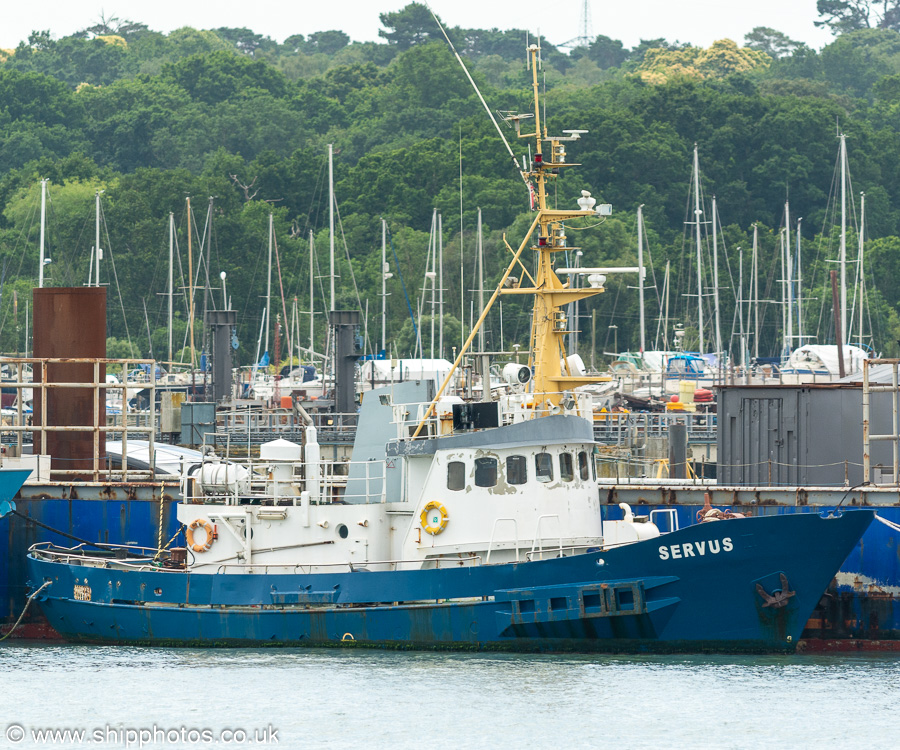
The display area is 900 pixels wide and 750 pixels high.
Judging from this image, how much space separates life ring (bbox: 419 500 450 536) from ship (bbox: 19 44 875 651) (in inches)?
1.0

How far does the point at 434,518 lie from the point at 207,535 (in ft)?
14.9

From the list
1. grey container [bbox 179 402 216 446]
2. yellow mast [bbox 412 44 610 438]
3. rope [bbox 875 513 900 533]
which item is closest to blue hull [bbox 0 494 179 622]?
yellow mast [bbox 412 44 610 438]

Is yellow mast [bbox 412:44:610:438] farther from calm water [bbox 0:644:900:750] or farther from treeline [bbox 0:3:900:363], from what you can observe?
treeline [bbox 0:3:900:363]

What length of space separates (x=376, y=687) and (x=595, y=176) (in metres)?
86.9

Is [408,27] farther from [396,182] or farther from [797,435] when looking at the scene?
[797,435]

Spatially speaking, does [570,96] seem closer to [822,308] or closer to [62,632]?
[822,308]

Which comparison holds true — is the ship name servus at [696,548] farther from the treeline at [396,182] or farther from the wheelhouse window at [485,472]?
the treeline at [396,182]

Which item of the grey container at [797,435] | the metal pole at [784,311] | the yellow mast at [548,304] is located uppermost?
the metal pole at [784,311]

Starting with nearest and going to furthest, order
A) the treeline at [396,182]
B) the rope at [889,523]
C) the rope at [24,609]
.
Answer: the rope at [889,523] → the rope at [24,609] → the treeline at [396,182]

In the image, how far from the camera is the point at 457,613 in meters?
29.2

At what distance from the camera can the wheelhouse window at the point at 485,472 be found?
29547mm

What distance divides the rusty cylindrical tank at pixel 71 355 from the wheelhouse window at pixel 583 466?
11.5 m

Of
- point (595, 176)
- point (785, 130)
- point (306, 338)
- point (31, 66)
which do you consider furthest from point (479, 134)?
point (31, 66)

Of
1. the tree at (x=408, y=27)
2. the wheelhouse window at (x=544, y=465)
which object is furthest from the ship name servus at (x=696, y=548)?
the tree at (x=408, y=27)
